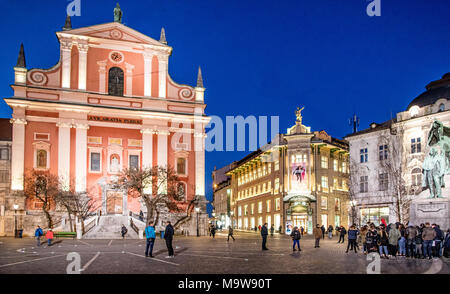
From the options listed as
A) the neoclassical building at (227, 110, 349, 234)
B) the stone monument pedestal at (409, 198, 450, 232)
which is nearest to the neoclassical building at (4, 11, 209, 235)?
the neoclassical building at (227, 110, 349, 234)

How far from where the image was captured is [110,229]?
4341 centimetres

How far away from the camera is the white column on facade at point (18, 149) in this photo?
157 feet

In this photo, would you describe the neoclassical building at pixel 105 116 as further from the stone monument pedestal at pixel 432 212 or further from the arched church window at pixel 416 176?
the stone monument pedestal at pixel 432 212

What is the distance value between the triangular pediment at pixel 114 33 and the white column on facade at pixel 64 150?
34.6ft

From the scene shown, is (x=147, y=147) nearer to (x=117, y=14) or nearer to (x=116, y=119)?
(x=116, y=119)

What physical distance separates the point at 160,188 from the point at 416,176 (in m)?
26.6

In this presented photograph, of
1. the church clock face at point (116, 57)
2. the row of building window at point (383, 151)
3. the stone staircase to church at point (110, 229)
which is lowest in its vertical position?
the stone staircase to church at point (110, 229)

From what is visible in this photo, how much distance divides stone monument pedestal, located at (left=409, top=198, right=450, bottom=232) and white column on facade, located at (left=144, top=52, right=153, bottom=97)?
3760 cm

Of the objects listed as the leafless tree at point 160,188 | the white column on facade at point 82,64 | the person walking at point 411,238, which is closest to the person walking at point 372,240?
the person walking at point 411,238

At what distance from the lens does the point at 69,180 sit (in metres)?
49.3

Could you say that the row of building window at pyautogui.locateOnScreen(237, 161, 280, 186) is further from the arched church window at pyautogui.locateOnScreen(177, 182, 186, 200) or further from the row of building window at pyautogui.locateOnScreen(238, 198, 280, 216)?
the arched church window at pyautogui.locateOnScreen(177, 182, 186, 200)

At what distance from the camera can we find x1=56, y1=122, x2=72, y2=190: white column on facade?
49531 mm

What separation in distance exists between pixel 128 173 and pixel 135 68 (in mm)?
13328
